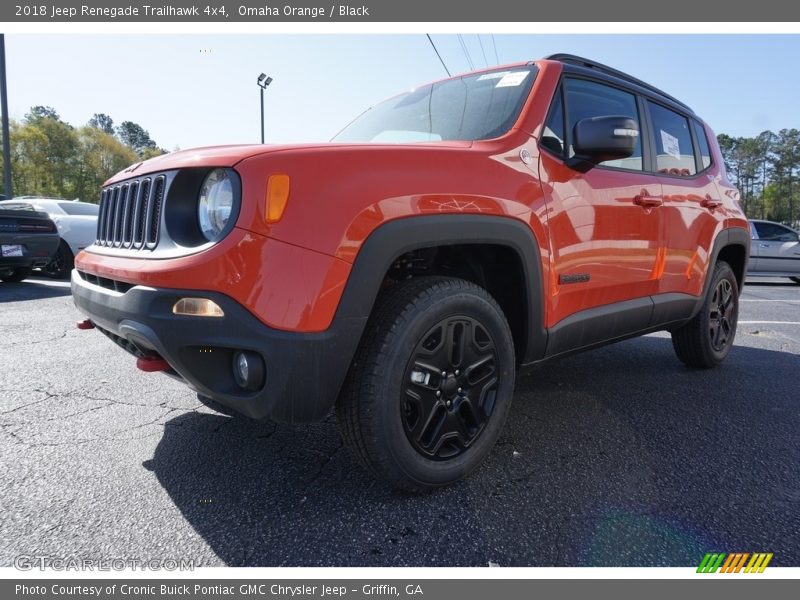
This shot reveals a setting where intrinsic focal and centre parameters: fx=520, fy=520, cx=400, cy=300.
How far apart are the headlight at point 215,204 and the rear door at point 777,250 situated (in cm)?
1334

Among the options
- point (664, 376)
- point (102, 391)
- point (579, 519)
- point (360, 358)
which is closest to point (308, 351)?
point (360, 358)

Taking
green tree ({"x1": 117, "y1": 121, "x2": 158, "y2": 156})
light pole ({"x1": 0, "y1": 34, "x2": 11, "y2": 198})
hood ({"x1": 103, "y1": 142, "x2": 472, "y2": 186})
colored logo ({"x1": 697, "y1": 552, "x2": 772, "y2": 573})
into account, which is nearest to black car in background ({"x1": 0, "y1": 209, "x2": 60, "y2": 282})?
hood ({"x1": 103, "y1": 142, "x2": 472, "y2": 186})

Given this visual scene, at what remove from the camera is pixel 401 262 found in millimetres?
2037

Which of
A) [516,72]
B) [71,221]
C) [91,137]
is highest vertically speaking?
[91,137]

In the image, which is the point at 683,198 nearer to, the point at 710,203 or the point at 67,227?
the point at 710,203

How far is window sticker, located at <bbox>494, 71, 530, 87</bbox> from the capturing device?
8.25 feet

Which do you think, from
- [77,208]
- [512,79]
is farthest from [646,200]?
[77,208]

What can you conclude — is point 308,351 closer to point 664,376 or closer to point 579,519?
point 579,519

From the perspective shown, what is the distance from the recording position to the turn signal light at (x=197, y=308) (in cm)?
159

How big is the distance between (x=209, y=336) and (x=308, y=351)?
1.00 ft

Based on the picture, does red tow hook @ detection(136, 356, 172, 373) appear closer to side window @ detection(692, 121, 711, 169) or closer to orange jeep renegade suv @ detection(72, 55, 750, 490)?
orange jeep renegade suv @ detection(72, 55, 750, 490)

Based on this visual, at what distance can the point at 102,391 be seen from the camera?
3090 mm

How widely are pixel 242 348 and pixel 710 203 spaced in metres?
3.41

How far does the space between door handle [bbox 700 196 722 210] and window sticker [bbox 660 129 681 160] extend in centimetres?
36
